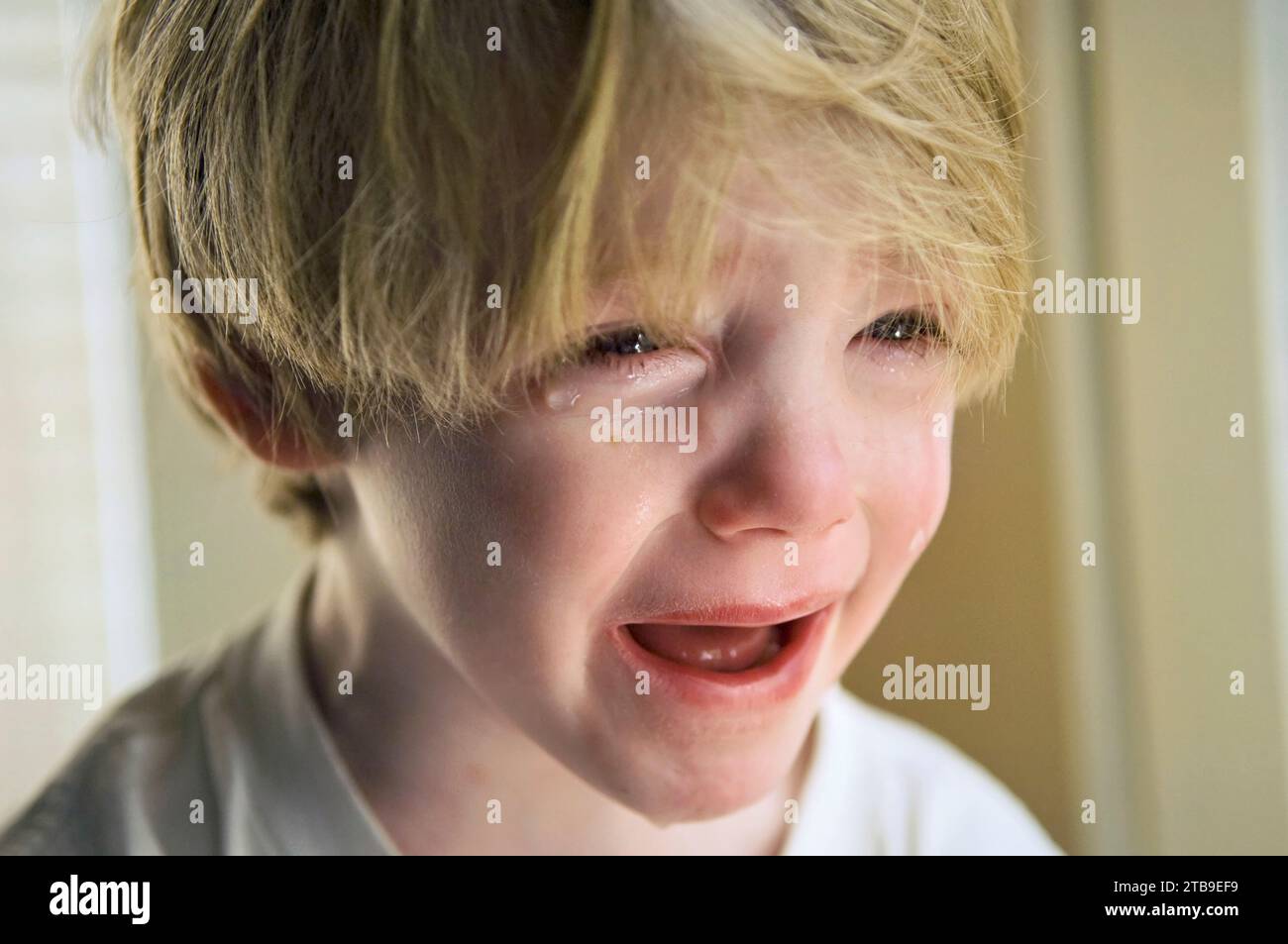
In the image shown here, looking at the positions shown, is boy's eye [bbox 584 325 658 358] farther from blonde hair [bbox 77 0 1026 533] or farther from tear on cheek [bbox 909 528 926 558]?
tear on cheek [bbox 909 528 926 558]

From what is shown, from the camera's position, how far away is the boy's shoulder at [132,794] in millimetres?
559

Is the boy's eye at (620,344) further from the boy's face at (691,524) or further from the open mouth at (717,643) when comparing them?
the open mouth at (717,643)

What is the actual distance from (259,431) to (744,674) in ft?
0.86

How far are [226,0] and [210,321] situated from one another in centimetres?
14

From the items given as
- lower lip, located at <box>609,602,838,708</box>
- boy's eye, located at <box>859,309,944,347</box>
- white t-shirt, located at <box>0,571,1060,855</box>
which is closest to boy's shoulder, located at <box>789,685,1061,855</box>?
white t-shirt, located at <box>0,571,1060,855</box>

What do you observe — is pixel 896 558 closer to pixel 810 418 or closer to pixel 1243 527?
pixel 810 418

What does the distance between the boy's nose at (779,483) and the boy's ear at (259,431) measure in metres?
0.19

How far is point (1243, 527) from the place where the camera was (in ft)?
2.09

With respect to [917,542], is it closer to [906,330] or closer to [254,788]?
[906,330]

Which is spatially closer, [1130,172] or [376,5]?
[376,5]

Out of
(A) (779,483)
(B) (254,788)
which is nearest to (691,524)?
(A) (779,483)

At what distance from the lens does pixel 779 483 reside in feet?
1.53
